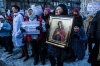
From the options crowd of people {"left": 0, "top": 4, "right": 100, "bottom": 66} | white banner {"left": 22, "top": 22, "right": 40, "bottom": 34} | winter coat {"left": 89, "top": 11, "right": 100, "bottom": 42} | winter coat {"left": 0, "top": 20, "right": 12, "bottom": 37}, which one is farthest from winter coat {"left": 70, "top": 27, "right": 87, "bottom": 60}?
winter coat {"left": 0, "top": 20, "right": 12, "bottom": 37}

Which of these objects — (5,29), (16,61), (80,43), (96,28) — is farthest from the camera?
(5,29)

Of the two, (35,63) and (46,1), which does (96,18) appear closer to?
(35,63)

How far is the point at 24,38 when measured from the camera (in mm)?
5355

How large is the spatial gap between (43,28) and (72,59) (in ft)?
3.86

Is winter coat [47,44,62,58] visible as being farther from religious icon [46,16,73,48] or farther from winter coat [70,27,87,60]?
winter coat [70,27,87,60]

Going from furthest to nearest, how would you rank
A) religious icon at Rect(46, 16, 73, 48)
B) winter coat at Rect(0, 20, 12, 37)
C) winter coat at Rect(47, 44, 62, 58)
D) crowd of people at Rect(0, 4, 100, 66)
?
winter coat at Rect(0, 20, 12, 37), winter coat at Rect(47, 44, 62, 58), religious icon at Rect(46, 16, 73, 48), crowd of people at Rect(0, 4, 100, 66)

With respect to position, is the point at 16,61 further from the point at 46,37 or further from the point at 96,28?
the point at 96,28

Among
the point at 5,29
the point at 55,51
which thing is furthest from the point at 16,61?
the point at 55,51

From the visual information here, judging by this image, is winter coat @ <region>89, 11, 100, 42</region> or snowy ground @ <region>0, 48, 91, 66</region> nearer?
winter coat @ <region>89, 11, 100, 42</region>

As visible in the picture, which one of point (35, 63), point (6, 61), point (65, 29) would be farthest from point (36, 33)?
point (6, 61)

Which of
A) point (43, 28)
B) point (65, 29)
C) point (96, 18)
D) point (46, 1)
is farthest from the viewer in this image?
point (46, 1)

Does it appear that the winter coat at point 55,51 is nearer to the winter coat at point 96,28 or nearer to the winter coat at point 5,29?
the winter coat at point 96,28

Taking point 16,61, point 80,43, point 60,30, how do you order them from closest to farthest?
point 60,30 → point 80,43 → point 16,61

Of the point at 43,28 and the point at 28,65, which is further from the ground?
the point at 43,28
